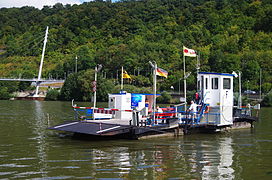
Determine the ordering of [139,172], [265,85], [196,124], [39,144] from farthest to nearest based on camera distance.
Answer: [265,85]
[196,124]
[39,144]
[139,172]

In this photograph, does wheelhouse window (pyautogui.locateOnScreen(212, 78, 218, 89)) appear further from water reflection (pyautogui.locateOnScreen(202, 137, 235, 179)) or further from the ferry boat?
water reflection (pyautogui.locateOnScreen(202, 137, 235, 179))

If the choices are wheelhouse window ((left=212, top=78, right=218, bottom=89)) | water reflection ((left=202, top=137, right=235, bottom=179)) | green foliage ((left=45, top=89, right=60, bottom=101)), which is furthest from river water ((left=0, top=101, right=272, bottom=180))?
green foliage ((left=45, top=89, right=60, bottom=101))

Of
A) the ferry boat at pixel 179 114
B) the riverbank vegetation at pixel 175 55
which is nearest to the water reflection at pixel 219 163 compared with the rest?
the ferry boat at pixel 179 114

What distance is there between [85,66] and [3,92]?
46.3m

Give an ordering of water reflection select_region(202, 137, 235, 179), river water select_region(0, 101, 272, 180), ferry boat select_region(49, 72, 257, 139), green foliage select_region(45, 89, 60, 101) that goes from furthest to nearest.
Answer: green foliage select_region(45, 89, 60, 101), ferry boat select_region(49, 72, 257, 139), water reflection select_region(202, 137, 235, 179), river water select_region(0, 101, 272, 180)

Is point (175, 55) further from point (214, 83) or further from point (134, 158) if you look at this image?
point (134, 158)

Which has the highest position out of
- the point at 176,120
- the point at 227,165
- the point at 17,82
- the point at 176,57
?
the point at 176,57

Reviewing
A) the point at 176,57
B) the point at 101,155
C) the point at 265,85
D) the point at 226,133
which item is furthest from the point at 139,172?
the point at 176,57

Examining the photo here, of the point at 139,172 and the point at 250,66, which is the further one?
the point at 250,66

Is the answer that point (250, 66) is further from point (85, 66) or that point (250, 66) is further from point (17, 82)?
point (17, 82)

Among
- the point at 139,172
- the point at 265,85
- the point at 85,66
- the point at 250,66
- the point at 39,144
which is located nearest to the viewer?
the point at 139,172

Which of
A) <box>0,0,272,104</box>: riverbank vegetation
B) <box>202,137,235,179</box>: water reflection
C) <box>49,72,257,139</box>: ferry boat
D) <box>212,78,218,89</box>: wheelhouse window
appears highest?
<box>0,0,272,104</box>: riverbank vegetation

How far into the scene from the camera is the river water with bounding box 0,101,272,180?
14.5 metres

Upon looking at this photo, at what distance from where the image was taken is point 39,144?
21609 millimetres
